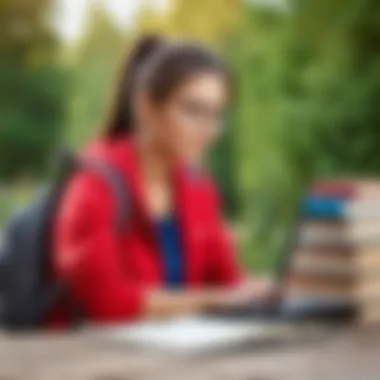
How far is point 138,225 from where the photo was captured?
4.27ft

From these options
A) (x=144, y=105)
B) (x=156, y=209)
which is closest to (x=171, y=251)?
(x=156, y=209)

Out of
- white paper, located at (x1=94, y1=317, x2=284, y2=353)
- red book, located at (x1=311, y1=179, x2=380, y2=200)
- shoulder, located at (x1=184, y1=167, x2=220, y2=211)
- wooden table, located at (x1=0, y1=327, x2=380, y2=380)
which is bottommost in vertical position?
wooden table, located at (x1=0, y1=327, x2=380, y2=380)

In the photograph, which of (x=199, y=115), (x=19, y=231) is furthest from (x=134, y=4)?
(x=19, y=231)

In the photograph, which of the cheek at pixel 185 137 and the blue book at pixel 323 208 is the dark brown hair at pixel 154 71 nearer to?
the cheek at pixel 185 137

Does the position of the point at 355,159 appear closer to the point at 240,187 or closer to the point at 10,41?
the point at 240,187

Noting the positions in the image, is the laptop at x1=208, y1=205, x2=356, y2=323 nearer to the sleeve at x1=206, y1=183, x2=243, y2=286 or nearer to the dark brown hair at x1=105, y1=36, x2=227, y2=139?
the sleeve at x1=206, y1=183, x2=243, y2=286

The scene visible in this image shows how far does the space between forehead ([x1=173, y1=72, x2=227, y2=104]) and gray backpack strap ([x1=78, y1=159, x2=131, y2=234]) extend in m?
0.10

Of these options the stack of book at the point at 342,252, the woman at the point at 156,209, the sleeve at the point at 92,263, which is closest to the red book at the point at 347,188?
the stack of book at the point at 342,252

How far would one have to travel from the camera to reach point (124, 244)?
1.29 metres

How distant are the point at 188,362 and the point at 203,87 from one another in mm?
304

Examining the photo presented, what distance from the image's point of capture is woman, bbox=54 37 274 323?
1275 millimetres

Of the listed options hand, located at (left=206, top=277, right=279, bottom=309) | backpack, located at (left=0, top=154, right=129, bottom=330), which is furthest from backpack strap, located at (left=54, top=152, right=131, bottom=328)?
hand, located at (left=206, top=277, right=279, bottom=309)

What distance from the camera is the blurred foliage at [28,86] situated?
1336 millimetres

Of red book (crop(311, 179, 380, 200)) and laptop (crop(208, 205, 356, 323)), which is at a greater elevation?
red book (crop(311, 179, 380, 200))
